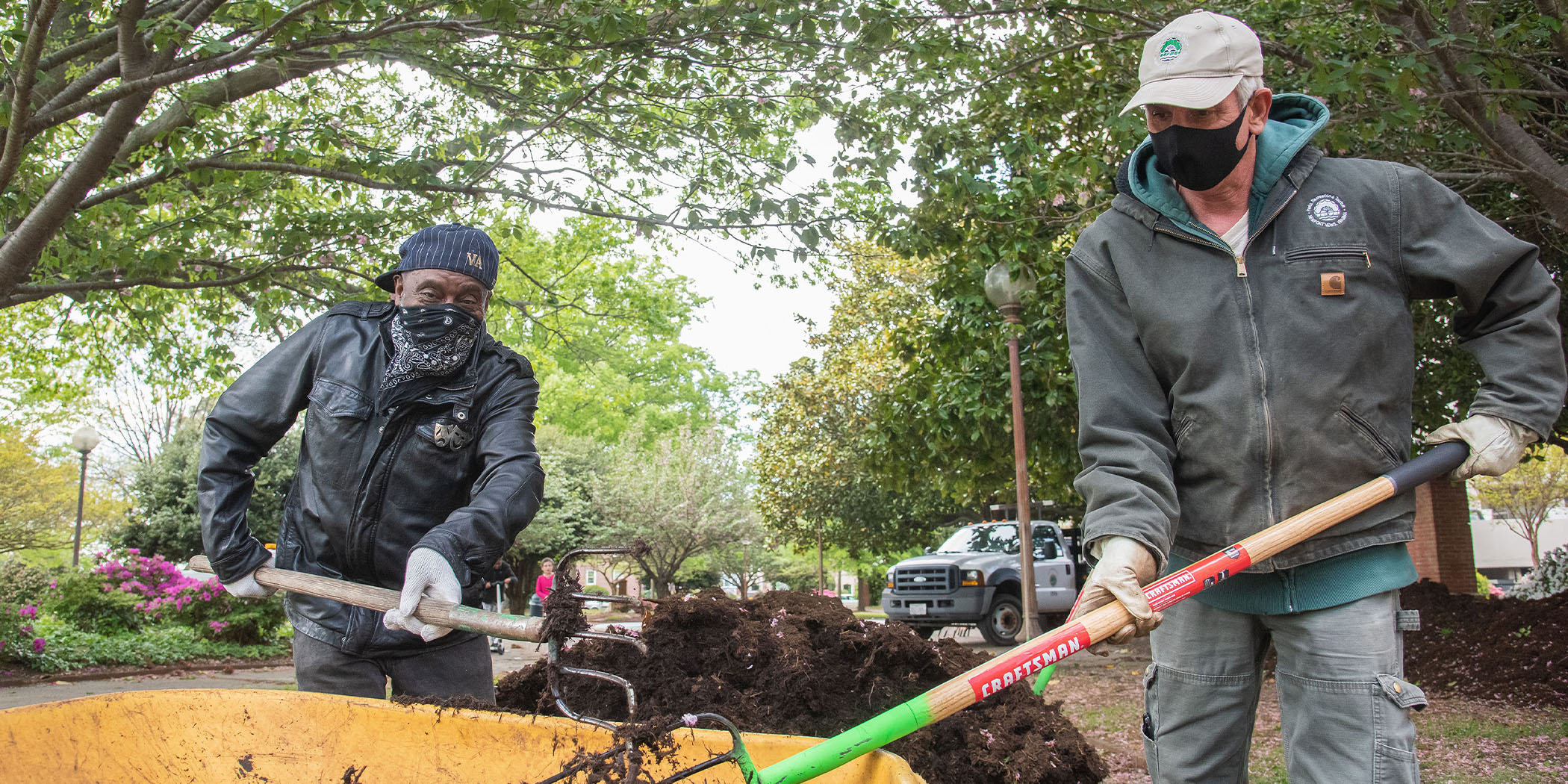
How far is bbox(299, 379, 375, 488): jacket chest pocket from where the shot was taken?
2.75 metres

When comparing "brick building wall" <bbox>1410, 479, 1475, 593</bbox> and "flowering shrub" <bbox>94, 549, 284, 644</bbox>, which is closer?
"flowering shrub" <bbox>94, 549, 284, 644</bbox>

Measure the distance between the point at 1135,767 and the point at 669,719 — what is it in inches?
177

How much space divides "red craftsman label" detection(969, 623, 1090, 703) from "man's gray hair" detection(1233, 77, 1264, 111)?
1.15 meters

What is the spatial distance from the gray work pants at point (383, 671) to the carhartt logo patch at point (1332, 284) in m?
2.27

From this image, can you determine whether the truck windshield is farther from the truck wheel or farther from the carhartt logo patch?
the carhartt logo patch

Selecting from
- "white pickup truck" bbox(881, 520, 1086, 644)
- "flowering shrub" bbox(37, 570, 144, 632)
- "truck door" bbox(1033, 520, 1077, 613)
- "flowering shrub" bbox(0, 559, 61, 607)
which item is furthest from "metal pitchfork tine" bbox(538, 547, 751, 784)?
"truck door" bbox(1033, 520, 1077, 613)

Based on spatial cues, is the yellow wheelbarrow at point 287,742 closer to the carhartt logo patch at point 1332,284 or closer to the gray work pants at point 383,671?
the gray work pants at point 383,671

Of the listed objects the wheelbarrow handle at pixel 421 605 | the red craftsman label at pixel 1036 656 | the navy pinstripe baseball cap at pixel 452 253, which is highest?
the navy pinstripe baseball cap at pixel 452 253

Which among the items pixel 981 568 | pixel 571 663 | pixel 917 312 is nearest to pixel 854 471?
pixel 981 568

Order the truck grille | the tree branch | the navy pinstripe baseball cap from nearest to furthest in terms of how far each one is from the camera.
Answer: the navy pinstripe baseball cap, the tree branch, the truck grille

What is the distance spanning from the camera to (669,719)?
6.92ft

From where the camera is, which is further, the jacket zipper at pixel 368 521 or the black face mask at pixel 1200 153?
the jacket zipper at pixel 368 521

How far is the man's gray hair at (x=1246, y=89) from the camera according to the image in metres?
2.15

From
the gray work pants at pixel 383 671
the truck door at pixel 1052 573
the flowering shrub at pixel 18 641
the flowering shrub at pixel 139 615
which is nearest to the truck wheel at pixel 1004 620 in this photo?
the truck door at pixel 1052 573
